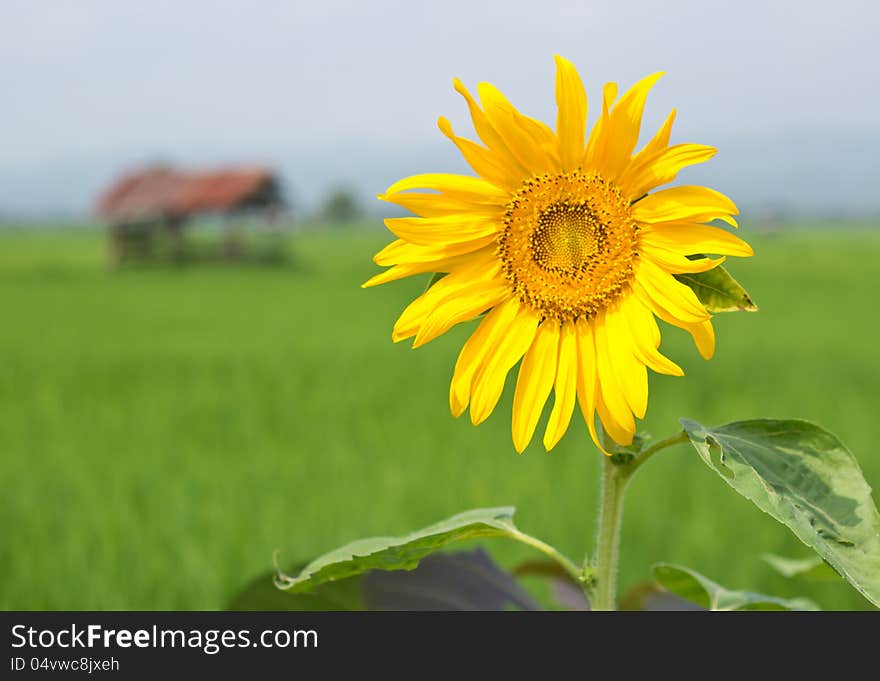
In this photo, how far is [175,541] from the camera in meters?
3.44

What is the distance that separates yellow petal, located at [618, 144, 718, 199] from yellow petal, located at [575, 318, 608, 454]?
0.50 feet

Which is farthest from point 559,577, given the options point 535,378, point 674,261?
point 674,261

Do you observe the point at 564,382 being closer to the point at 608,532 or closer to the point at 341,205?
the point at 608,532

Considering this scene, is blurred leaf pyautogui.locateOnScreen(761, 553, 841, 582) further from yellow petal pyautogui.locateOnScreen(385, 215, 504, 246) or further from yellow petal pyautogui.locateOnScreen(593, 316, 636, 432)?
yellow petal pyautogui.locateOnScreen(385, 215, 504, 246)

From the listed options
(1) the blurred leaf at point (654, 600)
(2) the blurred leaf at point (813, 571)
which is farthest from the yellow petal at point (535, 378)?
(1) the blurred leaf at point (654, 600)

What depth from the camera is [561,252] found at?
103cm

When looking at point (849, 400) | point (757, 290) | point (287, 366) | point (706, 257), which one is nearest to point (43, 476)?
point (287, 366)

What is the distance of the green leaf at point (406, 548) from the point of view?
3.33 feet

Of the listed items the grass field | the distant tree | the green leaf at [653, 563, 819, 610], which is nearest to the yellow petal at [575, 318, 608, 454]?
the green leaf at [653, 563, 819, 610]

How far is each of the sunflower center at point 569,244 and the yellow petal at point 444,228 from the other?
0.8 inches

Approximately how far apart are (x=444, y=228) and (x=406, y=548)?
0.36m

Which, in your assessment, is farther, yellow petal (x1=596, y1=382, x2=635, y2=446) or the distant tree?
the distant tree

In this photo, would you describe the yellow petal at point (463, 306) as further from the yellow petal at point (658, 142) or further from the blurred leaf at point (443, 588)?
the blurred leaf at point (443, 588)

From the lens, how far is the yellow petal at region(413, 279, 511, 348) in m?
0.98
